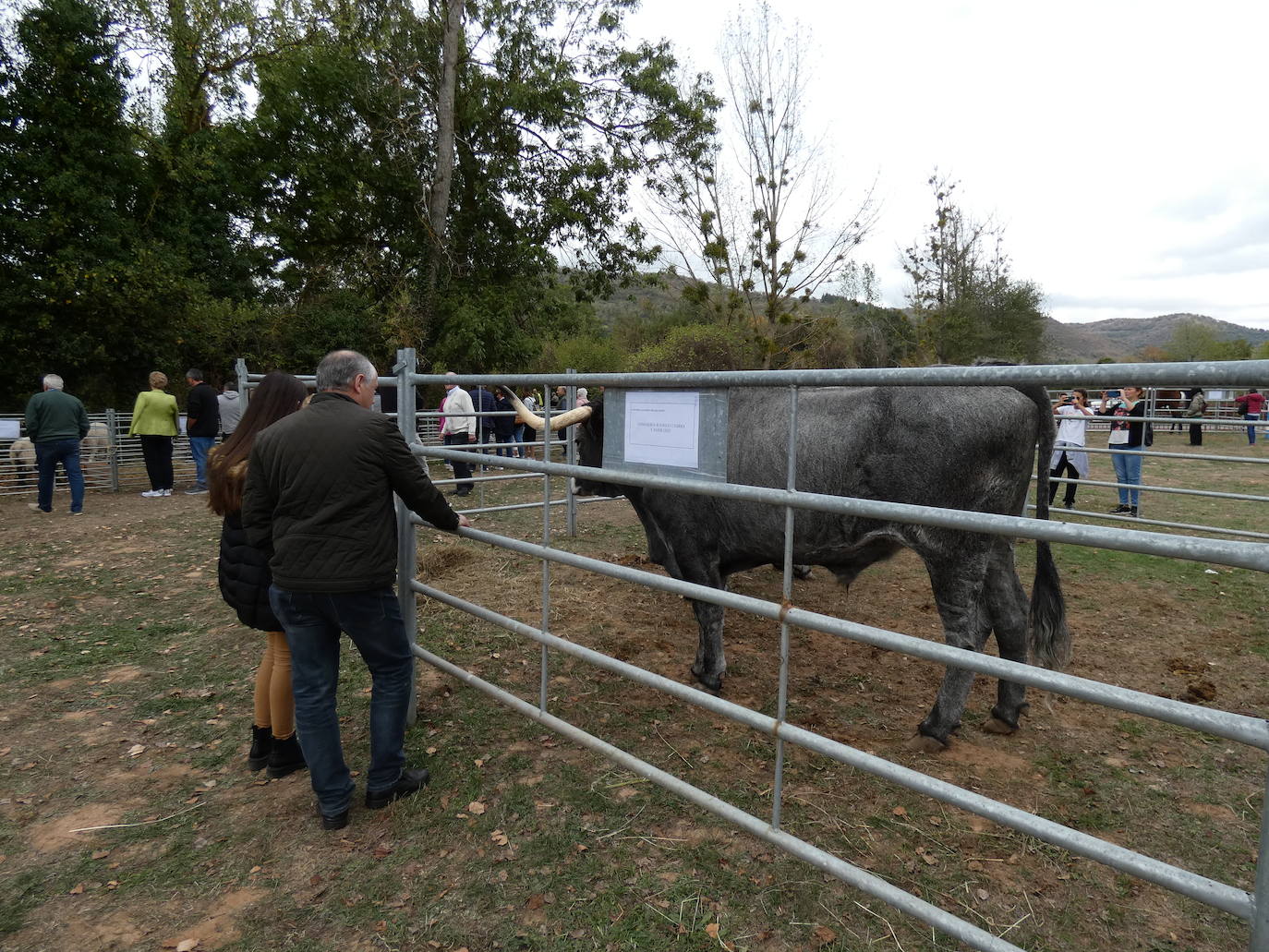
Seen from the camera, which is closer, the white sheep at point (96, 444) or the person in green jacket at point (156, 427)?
the person in green jacket at point (156, 427)

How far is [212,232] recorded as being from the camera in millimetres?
18438

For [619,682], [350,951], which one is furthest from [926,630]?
[350,951]

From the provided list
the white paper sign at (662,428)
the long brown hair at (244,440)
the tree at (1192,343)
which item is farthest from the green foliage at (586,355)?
the tree at (1192,343)

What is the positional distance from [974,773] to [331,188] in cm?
1967

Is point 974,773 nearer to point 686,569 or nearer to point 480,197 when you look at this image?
point 686,569

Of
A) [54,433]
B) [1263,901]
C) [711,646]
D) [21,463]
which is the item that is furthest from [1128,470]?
[21,463]

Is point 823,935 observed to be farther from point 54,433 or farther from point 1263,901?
point 54,433

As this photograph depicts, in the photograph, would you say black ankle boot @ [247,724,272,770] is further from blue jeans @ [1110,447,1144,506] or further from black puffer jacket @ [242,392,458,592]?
blue jeans @ [1110,447,1144,506]

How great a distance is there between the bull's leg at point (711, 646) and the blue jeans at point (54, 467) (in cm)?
980

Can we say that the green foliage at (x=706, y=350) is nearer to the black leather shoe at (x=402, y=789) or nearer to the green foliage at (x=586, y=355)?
the green foliage at (x=586, y=355)

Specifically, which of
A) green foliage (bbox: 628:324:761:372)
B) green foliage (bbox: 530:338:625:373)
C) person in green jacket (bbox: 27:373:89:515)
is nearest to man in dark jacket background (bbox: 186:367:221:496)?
person in green jacket (bbox: 27:373:89:515)

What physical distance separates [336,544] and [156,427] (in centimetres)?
976

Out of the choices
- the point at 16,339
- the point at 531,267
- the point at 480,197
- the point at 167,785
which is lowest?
the point at 167,785

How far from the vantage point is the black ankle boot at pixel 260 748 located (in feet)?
10.9
